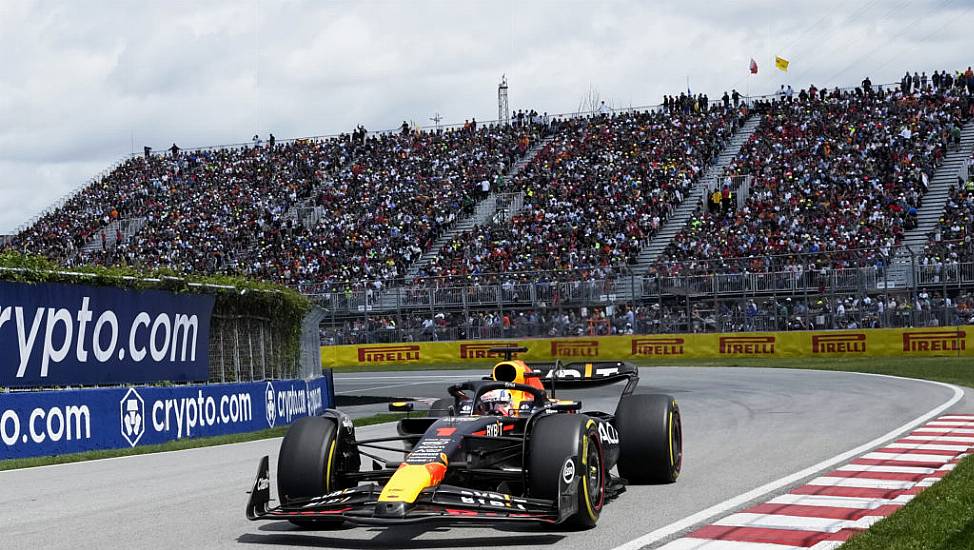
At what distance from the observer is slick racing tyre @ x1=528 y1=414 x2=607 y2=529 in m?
7.90

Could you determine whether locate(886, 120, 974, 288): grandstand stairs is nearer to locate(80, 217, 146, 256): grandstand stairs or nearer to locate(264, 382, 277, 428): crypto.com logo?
locate(264, 382, 277, 428): crypto.com logo

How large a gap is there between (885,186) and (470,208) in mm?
18073

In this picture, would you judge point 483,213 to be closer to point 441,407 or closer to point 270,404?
point 270,404

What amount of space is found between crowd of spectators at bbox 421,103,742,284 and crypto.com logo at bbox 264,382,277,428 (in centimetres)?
1975

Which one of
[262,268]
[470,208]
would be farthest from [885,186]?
[262,268]

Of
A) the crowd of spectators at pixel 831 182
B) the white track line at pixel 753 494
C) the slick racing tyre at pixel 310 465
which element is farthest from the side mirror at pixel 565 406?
the crowd of spectators at pixel 831 182

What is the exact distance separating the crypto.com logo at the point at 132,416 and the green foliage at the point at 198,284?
171 cm

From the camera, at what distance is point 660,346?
1547 inches

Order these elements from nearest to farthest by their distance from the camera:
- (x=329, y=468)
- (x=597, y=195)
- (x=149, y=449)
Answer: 1. (x=329, y=468)
2. (x=149, y=449)
3. (x=597, y=195)

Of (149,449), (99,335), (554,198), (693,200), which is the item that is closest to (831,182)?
(693,200)

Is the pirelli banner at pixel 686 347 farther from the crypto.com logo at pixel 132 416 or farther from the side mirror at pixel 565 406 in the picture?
the side mirror at pixel 565 406

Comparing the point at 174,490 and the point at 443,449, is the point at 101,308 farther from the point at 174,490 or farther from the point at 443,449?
the point at 443,449

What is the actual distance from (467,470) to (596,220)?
3777 cm

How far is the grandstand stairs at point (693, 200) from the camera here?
144 ft
